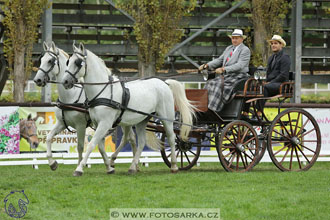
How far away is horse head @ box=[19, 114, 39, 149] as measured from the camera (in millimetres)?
14125

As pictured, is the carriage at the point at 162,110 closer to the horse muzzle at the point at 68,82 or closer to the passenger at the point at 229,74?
the horse muzzle at the point at 68,82

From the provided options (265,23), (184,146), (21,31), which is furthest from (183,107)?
(265,23)

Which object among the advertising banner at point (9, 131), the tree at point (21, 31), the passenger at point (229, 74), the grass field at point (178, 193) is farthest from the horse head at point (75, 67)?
the tree at point (21, 31)

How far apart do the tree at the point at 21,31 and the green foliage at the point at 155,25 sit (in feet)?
7.44

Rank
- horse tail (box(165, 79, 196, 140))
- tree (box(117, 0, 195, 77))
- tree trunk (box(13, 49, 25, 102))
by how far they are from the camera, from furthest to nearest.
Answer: tree (box(117, 0, 195, 77))
tree trunk (box(13, 49, 25, 102))
horse tail (box(165, 79, 196, 140))

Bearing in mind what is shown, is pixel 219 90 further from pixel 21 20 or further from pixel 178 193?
pixel 21 20

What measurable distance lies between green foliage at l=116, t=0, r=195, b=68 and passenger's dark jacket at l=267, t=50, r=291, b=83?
20.9ft

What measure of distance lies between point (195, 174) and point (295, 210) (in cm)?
337

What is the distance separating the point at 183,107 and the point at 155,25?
6706 millimetres

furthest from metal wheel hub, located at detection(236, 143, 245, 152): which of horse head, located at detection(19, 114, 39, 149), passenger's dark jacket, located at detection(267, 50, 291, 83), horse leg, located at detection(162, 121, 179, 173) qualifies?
horse head, located at detection(19, 114, 39, 149)

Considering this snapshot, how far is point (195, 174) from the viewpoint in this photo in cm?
1106

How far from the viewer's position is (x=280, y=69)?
11789mm

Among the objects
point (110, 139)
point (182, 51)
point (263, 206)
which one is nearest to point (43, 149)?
point (110, 139)

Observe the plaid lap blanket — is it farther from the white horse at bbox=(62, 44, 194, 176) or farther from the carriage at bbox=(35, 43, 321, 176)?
the white horse at bbox=(62, 44, 194, 176)
